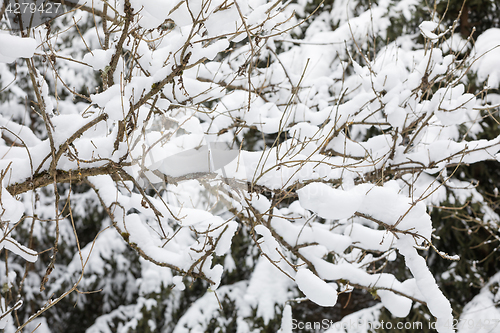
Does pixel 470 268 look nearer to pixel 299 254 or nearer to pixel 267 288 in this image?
pixel 267 288

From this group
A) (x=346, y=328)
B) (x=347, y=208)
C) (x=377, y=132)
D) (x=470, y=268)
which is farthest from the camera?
(x=377, y=132)

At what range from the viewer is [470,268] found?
4.05m

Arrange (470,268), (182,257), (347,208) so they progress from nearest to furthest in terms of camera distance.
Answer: (347,208)
(182,257)
(470,268)

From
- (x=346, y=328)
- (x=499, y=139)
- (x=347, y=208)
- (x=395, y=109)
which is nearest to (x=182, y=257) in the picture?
(x=347, y=208)

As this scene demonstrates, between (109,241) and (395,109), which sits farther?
(109,241)

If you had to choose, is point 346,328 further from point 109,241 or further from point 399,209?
point 109,241

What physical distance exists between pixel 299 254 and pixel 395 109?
1.05m

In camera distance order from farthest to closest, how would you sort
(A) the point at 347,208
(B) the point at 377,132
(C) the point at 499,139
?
(B) the point at 377,132, (C) the point at 499,139, (A) the point at 347,208

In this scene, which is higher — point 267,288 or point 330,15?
point 330,15

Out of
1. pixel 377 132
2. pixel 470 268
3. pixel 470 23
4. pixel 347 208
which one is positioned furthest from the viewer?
pixel 470 23

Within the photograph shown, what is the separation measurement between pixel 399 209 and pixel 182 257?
1138 mm

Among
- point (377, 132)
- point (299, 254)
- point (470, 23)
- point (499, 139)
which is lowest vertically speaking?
point (299, 254)

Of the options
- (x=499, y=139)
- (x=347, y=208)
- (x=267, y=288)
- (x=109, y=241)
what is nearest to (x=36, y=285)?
(x=109, y=241)

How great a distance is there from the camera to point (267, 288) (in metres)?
4.35
